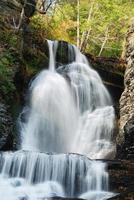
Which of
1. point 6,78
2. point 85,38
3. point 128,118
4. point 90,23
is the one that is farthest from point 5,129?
point 85,38

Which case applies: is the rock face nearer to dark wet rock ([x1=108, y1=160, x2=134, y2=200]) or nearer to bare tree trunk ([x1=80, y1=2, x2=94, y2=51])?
dark wet rock ([x1=108, y1=160, x2=134, y2=200])

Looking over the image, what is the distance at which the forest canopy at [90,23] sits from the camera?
Answer: 86.2ft

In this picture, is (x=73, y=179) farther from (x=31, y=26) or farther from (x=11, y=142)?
(x=31, y=26)

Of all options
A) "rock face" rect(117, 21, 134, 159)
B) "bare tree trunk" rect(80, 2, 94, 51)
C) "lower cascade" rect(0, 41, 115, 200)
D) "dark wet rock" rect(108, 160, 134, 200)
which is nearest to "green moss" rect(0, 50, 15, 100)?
"lower cascade" rect(0, 41, 115, 200)

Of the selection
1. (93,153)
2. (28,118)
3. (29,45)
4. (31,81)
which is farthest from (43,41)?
(93,153)

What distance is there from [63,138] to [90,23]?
33.5 ft

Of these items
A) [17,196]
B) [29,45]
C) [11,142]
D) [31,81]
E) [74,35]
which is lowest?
[17,196]

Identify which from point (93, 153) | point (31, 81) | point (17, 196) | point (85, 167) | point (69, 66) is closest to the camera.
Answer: point (17, 196)

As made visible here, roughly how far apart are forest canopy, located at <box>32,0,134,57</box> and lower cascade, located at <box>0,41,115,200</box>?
15.4 ft

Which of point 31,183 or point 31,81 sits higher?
point 31,81

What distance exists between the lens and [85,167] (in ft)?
42.7

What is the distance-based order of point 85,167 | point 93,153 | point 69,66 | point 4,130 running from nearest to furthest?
point 85,167 → point 4,130 → point 93,153 → point 69,66

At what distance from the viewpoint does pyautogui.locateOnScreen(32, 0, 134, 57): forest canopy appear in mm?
26281

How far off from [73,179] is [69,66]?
9594 mm
